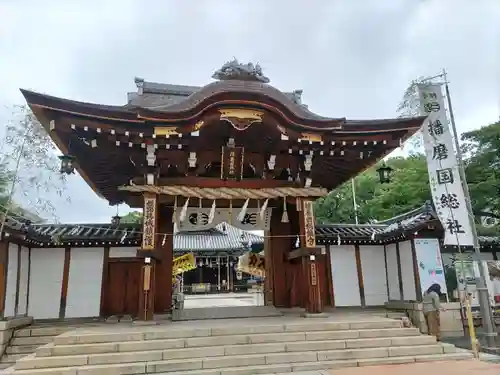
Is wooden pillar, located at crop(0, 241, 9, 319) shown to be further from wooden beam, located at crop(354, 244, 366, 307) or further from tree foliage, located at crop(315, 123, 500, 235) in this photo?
tree foliage, located at crop(315, 123, 500, 235)

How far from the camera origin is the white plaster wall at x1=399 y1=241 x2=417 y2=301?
976cm

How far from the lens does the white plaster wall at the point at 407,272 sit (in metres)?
9.76

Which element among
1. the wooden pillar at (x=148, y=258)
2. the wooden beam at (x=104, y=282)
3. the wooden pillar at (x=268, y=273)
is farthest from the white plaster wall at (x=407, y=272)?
the wooden beam at (x=104, y=282)

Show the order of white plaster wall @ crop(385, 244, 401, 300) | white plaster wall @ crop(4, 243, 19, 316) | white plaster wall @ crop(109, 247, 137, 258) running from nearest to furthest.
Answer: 1. white plaster wall @ crop(4, 243, 19, 316)
2. white plaster wall @ crop(109, 247, 137, 258)
3. white plaster wall @ crop(385, 244, 401, 300)

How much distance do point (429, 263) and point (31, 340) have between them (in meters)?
9.86

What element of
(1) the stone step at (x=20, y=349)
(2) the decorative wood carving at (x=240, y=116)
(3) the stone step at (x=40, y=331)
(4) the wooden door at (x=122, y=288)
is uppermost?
(2) the decorative wood carving at (x=240, y=116)

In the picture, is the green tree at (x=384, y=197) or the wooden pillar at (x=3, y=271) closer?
the wooden pillar at (x=3, y=271)

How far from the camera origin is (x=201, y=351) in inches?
243

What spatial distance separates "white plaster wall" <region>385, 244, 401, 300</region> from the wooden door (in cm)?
718

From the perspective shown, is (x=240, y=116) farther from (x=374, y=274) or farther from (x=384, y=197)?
(x=384, y=197)

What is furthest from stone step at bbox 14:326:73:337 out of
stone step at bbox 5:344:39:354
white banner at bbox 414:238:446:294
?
white banner at bbox 414:238:446:294

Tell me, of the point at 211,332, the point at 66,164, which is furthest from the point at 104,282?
the point at 211,332

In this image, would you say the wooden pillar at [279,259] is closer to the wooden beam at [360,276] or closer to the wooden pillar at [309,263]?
the wooden pillar at [309,263]

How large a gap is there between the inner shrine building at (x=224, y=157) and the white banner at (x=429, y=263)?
2593 mm
